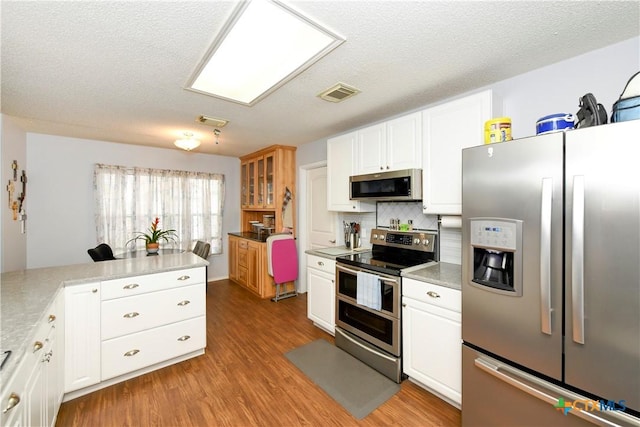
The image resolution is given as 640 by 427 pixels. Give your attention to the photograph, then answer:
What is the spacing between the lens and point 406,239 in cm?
265

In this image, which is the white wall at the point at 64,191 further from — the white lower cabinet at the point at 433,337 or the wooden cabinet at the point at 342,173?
the white lower cabinet at the point at 433,337

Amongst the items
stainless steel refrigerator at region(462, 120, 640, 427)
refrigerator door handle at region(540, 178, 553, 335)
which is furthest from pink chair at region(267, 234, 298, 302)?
refrigerator door handle at region(540, 178, 553, 335)

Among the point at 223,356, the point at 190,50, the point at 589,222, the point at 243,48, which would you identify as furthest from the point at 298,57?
the point at 223,356

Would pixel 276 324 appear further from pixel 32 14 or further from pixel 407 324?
pixel 32 14

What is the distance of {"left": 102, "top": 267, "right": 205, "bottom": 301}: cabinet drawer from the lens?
2057mm

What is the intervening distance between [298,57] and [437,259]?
2.10 meters

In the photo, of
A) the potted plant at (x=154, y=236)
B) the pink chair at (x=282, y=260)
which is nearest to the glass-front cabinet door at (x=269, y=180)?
the pink chair at (x=282, y=260)

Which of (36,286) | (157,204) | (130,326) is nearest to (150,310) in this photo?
(130,326)

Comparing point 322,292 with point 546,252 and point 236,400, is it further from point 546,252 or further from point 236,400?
point 546,252

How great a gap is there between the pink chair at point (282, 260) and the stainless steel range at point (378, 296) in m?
1.47

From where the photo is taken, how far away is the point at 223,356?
254 cm

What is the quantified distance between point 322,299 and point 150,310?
65.5 inches

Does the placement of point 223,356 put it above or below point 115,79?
below

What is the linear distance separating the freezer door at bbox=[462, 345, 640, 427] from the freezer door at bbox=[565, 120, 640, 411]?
0.08 meters
